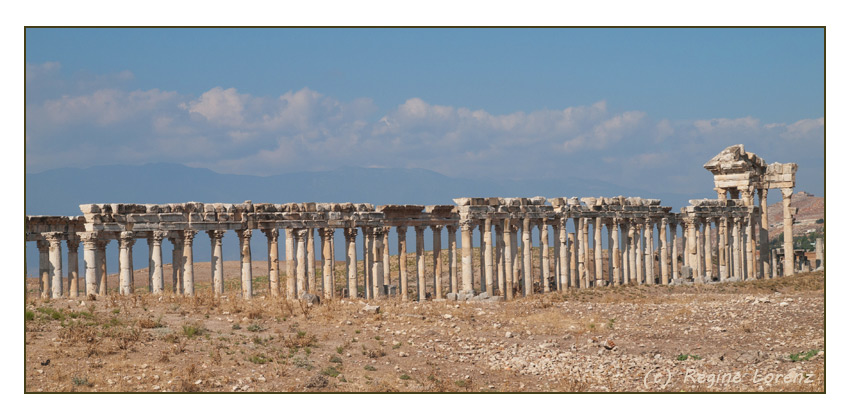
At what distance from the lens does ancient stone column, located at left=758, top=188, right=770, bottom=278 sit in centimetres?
6381

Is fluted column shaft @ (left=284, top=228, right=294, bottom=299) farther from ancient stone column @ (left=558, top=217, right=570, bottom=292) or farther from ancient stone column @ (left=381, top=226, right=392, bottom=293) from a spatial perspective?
ancient stone column @ (left=558, top=217, right=570, bottom=292)

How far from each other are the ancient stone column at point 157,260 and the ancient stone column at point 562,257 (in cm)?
2261

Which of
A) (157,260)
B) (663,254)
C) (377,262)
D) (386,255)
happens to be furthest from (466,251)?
(663,254)

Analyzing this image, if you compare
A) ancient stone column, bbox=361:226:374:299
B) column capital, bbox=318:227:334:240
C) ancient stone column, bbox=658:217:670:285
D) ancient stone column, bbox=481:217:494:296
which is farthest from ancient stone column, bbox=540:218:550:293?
column capital, bbox=318:227:334:240

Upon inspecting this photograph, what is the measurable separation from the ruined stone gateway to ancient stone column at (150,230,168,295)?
5cm

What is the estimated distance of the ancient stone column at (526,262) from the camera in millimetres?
48906

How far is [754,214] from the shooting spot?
2542 inches

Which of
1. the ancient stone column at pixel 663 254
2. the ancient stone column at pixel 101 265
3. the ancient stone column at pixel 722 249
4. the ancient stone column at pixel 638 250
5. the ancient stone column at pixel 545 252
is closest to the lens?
the ancient stone column at pixel 101 265

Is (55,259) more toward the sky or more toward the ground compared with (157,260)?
Result: more toward the ground

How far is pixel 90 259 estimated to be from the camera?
117 feet

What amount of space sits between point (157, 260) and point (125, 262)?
4.38 feet

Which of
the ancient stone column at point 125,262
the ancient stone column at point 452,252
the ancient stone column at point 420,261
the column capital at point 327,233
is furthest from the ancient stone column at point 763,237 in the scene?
the ancient stone column at point 125,262

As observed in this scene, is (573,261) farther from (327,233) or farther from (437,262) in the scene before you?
(327,233)

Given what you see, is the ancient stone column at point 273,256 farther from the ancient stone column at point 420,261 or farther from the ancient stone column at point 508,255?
the ancient stone column at point 508,255
